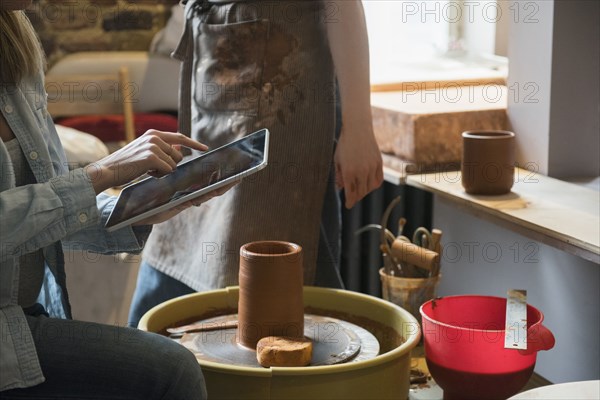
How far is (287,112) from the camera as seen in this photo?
173 cm

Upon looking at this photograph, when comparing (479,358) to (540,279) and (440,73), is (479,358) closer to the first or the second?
(540,279)

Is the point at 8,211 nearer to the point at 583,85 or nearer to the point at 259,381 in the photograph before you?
the point at 259,381

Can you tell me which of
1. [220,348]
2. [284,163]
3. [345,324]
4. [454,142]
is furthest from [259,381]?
[454,142]

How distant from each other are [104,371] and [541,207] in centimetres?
88

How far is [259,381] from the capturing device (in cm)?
130

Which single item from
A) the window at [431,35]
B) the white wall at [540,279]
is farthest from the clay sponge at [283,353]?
the window at [431,35]

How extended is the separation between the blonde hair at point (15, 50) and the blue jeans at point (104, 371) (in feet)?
1.24

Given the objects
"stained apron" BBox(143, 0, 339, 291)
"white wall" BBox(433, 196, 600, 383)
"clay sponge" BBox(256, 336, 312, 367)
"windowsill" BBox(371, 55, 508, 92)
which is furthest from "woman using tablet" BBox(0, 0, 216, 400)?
"windowsill" BBox(371, 55, 508, 92)

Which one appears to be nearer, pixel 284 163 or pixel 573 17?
pixel 284 163

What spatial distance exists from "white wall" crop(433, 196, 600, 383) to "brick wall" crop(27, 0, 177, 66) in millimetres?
3211

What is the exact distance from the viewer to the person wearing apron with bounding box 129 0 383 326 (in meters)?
1.72

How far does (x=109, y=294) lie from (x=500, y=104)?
125cm

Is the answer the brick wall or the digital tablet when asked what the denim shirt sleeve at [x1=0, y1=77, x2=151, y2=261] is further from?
the brick wall

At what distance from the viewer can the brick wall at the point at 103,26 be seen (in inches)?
194
